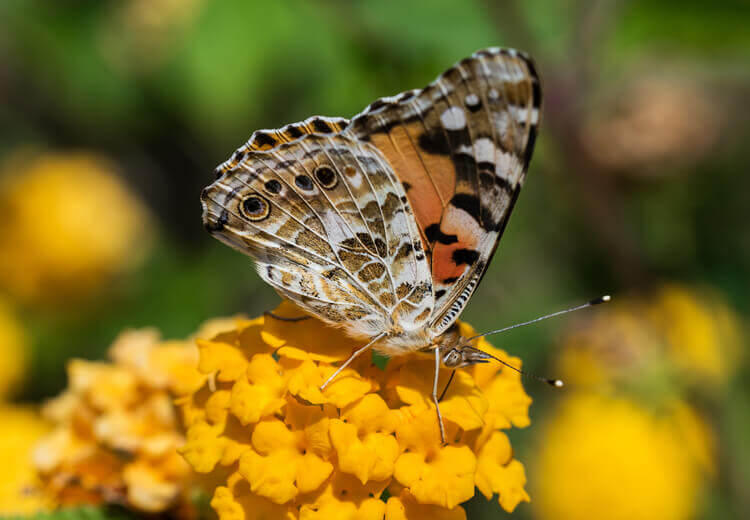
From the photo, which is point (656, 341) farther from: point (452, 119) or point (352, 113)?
point (452, 119)

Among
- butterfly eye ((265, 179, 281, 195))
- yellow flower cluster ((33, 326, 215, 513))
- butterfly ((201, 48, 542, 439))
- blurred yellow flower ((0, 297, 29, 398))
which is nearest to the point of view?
butterfly ((201, 48, 542, 439))

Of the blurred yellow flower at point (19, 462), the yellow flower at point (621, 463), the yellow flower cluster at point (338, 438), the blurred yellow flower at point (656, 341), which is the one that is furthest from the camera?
the blurred yellow flower at point (656, 341)

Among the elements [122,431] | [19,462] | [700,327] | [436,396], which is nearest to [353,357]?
[436,396]

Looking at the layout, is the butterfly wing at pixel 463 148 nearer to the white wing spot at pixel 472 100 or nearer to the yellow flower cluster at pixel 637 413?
the white wing spot at pixel 472 100

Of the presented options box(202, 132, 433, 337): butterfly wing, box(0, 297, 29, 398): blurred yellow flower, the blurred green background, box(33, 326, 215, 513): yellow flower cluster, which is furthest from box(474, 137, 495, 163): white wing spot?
box(0, 297, 29, 398): blurred yellow flower

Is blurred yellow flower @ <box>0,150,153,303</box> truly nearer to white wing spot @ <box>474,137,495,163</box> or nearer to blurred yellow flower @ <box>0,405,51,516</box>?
blurred yellow flower @ <box>0,405,51,516</box>

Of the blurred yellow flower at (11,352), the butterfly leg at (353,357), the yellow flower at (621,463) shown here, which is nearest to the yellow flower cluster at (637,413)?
the yellow flower at (621,463)
